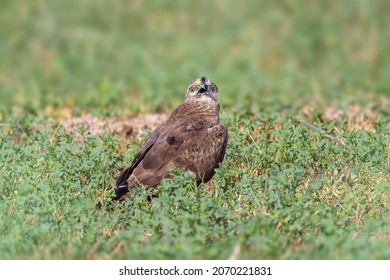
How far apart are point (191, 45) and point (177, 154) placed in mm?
8549

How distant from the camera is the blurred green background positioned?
15719 millimetres

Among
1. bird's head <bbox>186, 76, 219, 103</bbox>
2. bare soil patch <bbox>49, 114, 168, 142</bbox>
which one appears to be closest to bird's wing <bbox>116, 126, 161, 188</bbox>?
bird's head <bbox>186, 76, 219, 103</bbox>

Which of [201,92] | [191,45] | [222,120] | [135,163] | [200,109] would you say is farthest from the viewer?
[191,45]

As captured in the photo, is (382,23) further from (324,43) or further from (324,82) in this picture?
(324,82)

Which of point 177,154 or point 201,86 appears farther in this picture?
point 201,86

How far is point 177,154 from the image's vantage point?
28.4ft

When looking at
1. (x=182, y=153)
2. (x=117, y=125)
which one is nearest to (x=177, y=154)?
(x=182, y=153)

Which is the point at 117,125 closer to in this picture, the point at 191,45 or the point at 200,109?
the point at 200,109

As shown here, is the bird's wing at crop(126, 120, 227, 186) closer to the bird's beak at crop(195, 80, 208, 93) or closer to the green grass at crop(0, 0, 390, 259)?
the green grass at crop(0, 0, 390, 259)

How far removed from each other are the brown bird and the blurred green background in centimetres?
589

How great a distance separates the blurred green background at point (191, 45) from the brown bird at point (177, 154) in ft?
19.3

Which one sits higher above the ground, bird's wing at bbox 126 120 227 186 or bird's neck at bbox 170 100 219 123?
bird's neck at bbox 170 100 219 123

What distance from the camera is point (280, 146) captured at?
885cm

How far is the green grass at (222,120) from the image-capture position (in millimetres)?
6934
